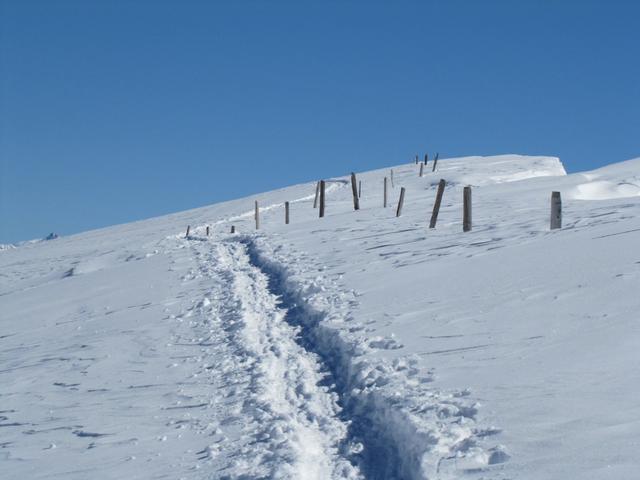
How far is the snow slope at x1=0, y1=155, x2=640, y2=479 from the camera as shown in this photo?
268 inches

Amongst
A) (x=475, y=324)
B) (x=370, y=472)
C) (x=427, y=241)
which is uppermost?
(x=427, y=241)

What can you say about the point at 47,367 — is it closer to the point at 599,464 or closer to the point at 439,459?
the point at 439,459

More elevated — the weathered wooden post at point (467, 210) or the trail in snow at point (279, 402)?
the weathered wooden post at point (467, 210)

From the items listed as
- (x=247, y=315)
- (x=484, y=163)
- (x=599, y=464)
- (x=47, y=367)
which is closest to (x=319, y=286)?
(x=247, y=315)

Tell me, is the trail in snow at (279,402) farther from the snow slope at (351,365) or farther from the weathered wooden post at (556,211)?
the weathered wooden post at (556,211)

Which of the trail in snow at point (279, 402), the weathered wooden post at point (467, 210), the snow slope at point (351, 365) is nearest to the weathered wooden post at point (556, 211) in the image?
the snow slope at point (351, 365)

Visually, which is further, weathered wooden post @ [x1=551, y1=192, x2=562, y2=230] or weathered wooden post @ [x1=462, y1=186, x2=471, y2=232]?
weathered wooden post @ [x1=462, y1=186, x2=471, y2=232]

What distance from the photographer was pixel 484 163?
2399 inches

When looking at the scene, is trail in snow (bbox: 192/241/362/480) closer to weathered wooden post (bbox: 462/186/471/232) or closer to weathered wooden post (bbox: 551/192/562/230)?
weathered wooden post (bbox: 551/192/562/230)

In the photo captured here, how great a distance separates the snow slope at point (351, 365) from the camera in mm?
6809

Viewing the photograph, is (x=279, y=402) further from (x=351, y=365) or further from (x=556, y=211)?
(x=556, y=211)

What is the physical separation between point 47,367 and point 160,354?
5.65 feet

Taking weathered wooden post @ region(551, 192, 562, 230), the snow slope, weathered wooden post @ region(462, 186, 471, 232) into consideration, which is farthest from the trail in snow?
weathered wooden post @ region(462, 186, 471, 232)

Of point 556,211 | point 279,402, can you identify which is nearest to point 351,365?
point 279,402
